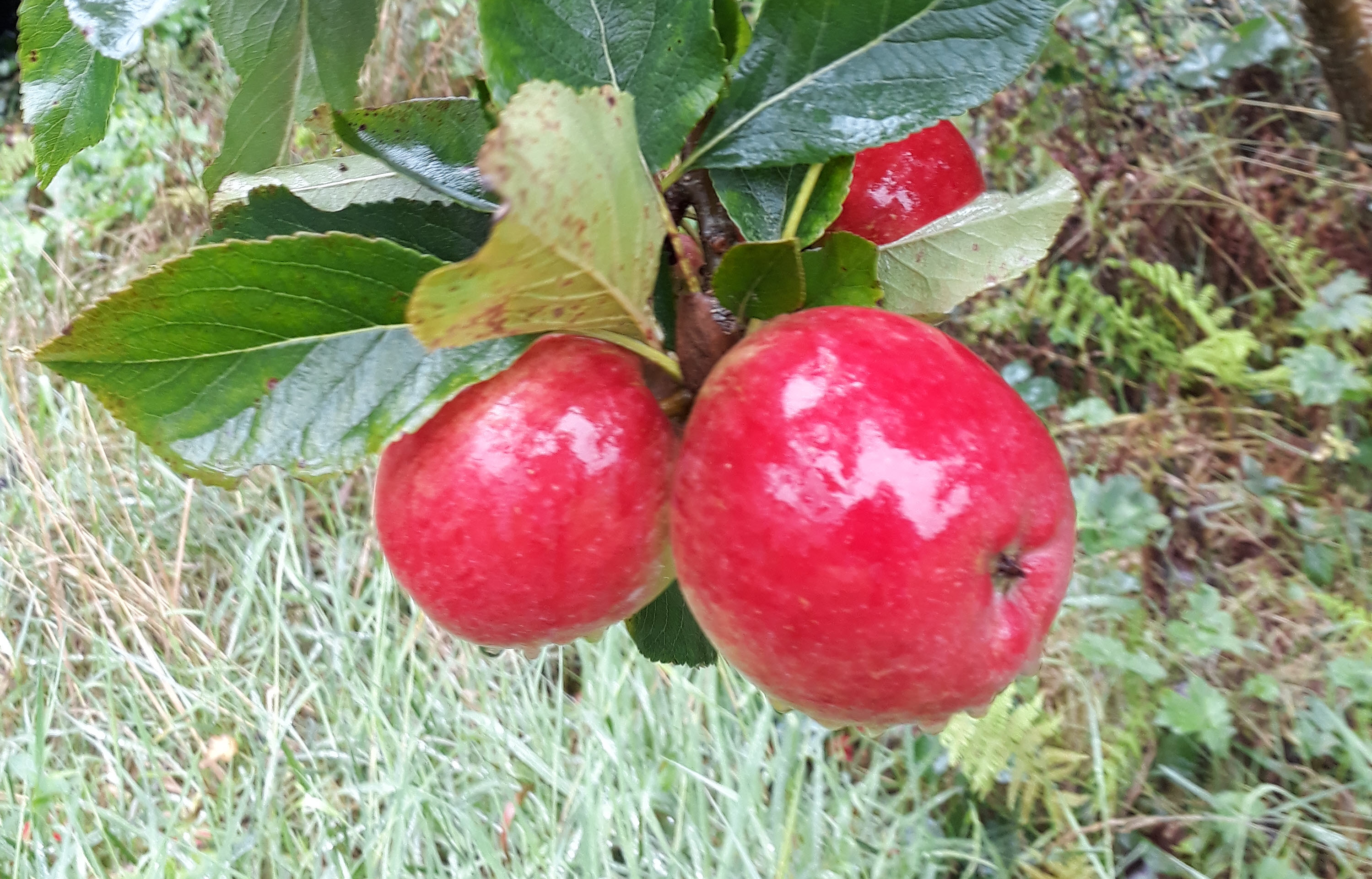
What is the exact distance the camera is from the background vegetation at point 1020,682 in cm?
146

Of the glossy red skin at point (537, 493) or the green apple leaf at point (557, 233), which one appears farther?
the glossy red skin at point (537, 493)

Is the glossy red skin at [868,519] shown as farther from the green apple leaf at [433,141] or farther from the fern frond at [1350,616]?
the fern frond at [1350,616]

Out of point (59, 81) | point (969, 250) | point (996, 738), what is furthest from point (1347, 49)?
point (996, 738)

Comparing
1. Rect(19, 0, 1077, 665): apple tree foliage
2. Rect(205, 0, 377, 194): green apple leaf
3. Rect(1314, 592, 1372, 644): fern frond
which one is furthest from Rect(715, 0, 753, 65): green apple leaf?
Rect(1314, 592, 1372, 644): fern frond

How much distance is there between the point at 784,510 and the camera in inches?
13.3

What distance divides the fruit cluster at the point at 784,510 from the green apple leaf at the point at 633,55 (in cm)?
9

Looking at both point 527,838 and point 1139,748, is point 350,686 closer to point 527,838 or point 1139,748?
point 527,838

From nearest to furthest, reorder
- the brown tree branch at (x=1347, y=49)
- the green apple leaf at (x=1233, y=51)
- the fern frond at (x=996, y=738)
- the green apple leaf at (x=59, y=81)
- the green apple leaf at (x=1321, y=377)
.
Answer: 1. the green apple leaf at (x=59, y=81)
2. the brown tree branch at (x=1347, y=49)
3. the fern frond at (x=996, y=738)
4. the green apple leaf at (x=1321, y=377)
5. the green apple leaf at (x=1233, y=51)

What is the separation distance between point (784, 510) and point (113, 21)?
36cm

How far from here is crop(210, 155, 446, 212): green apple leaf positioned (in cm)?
48

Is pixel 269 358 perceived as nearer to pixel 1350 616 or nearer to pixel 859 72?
pixel 859 72

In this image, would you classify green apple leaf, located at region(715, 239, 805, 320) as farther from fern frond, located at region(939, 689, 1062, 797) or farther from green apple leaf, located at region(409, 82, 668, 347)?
fern frond, located at region(939, 689, 1062, 797)

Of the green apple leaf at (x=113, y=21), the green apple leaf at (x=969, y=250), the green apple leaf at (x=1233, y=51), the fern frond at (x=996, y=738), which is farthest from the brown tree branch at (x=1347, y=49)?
the green apple leaf at (x=1233, y=51)

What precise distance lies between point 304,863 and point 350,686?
333 millimetres
